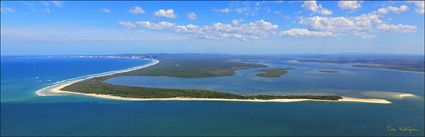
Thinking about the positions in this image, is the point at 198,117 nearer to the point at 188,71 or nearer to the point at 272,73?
the point at 272,73

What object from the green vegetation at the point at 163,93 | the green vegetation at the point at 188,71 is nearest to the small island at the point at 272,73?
the green vegetation at the point at 188,71

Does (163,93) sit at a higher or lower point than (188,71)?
lower

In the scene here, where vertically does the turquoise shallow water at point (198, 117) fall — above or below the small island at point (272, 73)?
below

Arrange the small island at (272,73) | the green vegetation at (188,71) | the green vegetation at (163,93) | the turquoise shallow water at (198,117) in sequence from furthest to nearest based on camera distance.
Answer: the green vegetation at (188,71) → the small island at (272,73) → the green vegetation at (163,93) → the turquoise shallow water at (198,117)

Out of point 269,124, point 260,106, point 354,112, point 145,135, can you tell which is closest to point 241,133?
point 269,124

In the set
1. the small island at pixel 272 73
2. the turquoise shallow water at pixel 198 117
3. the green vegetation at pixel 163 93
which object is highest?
the small island at pixel 272 73

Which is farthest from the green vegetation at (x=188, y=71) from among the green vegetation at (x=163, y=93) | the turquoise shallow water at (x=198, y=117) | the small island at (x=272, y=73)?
the turquoise shallow water at (x=198, y=117)

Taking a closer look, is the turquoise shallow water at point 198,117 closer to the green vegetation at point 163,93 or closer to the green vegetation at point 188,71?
the green vegetation at point 163,93

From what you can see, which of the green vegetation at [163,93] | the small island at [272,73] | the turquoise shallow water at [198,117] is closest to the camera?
the turquoise shallow water at [198,117]

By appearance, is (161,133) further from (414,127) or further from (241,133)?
(414,127)

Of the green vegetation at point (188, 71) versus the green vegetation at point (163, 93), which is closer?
the green vegetation at point (163, 93)

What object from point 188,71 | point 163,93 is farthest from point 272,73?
point 163,93
